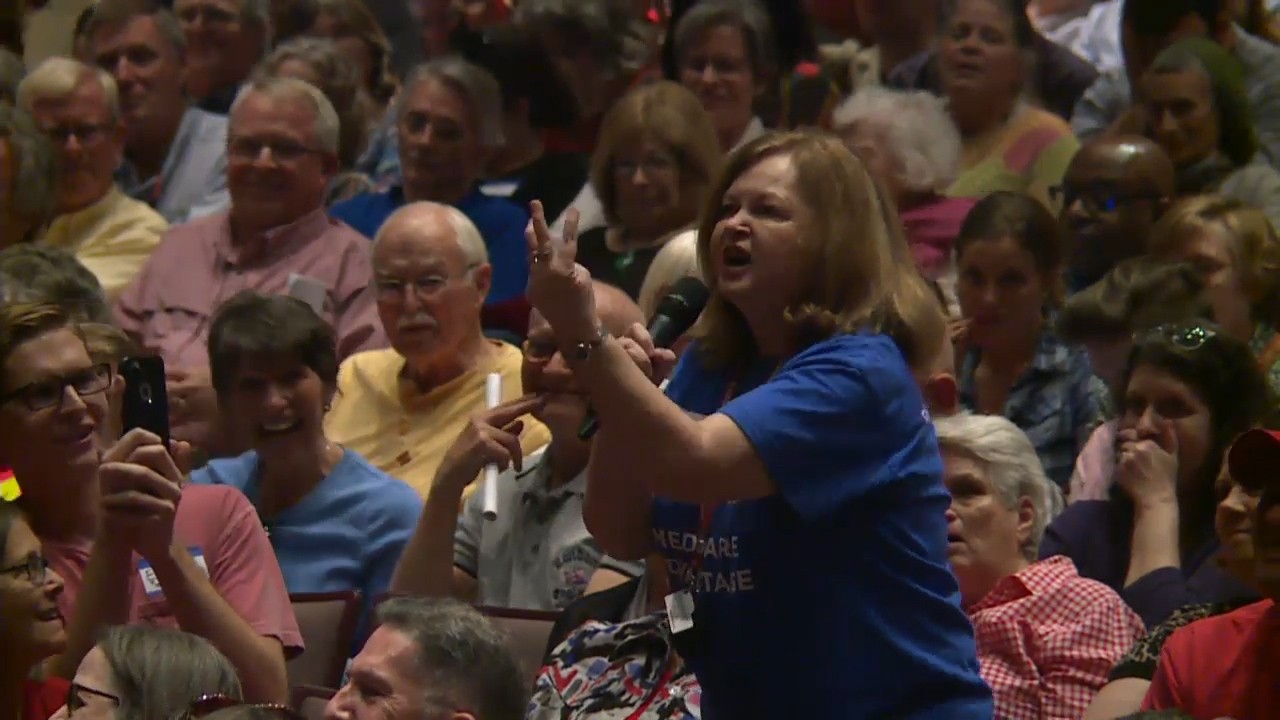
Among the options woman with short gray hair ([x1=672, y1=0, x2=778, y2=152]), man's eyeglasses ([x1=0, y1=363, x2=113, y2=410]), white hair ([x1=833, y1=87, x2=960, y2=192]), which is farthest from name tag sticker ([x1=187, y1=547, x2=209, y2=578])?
woman with short gray hair ([x1=672, y1=0, x2=778, y2=152])

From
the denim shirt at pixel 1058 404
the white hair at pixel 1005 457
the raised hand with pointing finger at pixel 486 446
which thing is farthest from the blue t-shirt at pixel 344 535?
the denim shirt at pixel 1058 404

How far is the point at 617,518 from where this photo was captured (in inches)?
123

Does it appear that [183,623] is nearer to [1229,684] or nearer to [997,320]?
[1229,684]

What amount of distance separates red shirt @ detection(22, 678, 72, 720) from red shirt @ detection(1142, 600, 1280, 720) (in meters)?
1.75

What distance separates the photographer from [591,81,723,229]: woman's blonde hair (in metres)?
5.71

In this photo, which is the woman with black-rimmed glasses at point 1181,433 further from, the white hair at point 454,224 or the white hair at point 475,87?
the white hair at point 475,87

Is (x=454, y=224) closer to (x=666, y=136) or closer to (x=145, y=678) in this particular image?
(x=666, y=136)

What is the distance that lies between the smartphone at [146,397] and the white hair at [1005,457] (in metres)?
1.42

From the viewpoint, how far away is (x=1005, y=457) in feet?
14.2

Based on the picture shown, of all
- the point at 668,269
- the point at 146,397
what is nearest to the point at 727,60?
the point at 668,269

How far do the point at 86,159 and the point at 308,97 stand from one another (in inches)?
38.9

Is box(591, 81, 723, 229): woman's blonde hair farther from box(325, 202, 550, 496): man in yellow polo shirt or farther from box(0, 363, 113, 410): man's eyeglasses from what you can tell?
box(0, 363, 113, 410): man's eyeglasses

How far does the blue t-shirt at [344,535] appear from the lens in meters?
4.83

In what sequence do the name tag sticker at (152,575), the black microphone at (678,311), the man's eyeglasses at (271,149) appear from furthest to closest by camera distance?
the man's eyeglasses at (271,149) < the name tag sticker at (152,575) < the black microphone at (678,311)
